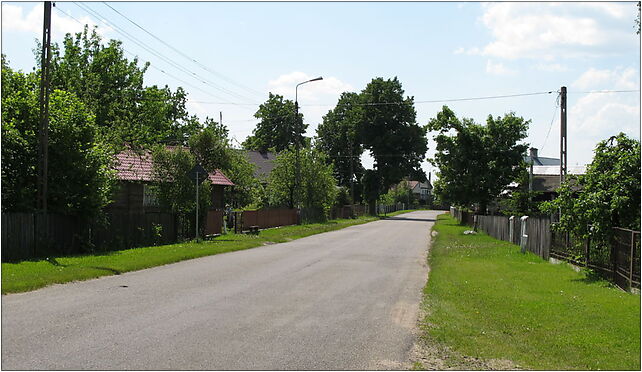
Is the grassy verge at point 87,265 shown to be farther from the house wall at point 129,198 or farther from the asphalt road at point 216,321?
the house wall at point 129,198

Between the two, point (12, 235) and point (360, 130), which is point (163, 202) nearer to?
point (12, 235)

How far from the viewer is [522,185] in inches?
1916

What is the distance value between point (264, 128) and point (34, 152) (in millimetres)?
75044

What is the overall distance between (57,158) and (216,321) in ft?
41.9

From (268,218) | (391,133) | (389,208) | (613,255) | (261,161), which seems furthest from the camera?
(389,208)

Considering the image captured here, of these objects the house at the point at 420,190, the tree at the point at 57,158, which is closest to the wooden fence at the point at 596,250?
the tree at the point at 57,158

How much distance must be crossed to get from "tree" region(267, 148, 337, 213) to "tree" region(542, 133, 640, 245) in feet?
122

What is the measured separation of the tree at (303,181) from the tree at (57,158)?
104 feet

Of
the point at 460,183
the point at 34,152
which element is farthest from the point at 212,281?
the point at 460,183

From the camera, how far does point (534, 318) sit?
32.7ft

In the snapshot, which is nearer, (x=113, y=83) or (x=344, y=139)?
(x=113, y=83)

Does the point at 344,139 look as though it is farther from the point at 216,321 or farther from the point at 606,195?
the point at 216,321

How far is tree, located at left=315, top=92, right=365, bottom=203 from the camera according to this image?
8175 centimetres

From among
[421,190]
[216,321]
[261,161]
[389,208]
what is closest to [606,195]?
[216,321]
